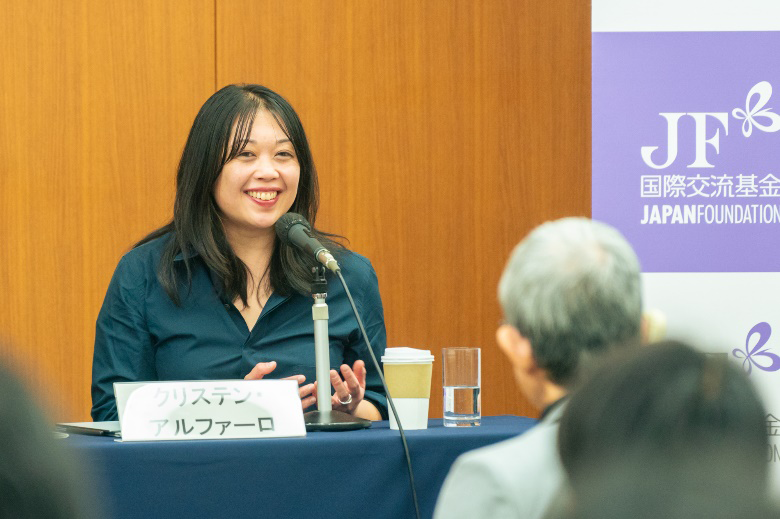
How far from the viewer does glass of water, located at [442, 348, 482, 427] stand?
2086 mm

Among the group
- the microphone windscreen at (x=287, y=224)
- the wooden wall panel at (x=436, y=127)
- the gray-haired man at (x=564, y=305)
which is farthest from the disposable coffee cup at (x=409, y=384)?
the wooden wall panel at (x=436, y=127)

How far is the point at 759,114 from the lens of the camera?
3.67 metres

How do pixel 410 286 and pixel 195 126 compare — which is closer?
pixel 195 126

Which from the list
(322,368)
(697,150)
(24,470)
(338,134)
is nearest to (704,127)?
(697,150)

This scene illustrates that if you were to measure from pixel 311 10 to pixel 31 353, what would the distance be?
1505mm

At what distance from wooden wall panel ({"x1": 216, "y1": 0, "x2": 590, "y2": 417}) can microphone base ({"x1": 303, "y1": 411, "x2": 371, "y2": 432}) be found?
5.56 feet

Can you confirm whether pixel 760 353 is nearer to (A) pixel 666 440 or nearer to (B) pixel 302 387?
(B) pixel 302 387

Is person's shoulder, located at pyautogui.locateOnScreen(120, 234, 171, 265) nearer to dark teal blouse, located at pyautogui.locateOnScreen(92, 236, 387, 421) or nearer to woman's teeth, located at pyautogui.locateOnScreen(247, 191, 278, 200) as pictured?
dark teal blouse, located at pyautogui.locateOnScreen(92, 236, 387, 421)

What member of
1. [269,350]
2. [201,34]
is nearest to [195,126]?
[269,350]

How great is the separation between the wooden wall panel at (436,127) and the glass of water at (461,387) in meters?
1.66

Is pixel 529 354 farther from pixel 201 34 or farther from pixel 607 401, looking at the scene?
pixel 201 34

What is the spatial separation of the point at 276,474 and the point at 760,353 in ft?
7.34

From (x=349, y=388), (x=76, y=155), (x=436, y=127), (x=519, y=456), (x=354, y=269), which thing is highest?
Answer: (x=436, y=127)

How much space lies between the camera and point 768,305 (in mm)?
3613
